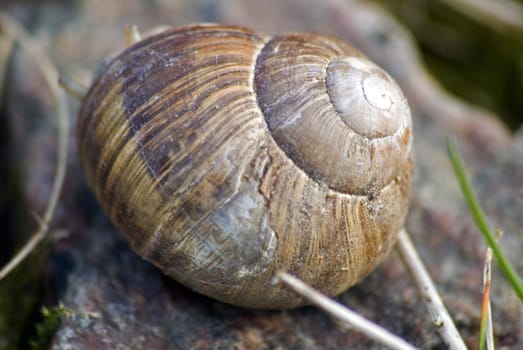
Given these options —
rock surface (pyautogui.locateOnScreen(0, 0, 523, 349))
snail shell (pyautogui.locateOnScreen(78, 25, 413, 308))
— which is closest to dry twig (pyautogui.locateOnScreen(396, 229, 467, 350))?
rock surface (pyautogui.locateOnScreen(0, 0, 523, 349))

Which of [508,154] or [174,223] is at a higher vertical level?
[174,223]

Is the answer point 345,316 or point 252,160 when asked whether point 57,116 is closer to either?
point 252,160

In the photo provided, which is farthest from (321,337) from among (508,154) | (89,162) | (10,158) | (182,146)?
(10,158)

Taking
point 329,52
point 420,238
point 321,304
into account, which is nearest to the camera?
point 321,304

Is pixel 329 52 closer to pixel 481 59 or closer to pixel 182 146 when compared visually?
pixel 182 146

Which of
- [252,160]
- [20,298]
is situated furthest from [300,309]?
[20,298]

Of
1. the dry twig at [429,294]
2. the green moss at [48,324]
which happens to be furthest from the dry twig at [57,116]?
the dry twig at [429,294]

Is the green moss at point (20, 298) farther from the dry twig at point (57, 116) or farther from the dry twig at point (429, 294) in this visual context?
the dry twig at point (429, 294)
